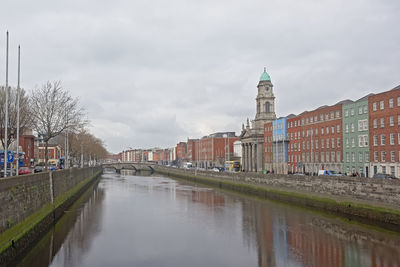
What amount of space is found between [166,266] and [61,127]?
2961 centimetres

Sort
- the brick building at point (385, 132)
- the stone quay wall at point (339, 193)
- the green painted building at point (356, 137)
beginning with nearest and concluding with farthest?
the stone quay wall at point (339, 193) < the brick building at point (385, 132) < the green painted building at point (356, 137)

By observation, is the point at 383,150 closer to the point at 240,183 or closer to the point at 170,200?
the point at 240,183

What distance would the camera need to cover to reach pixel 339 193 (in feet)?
121

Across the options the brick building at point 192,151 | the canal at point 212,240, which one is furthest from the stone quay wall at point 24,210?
the brick building at point 192,151

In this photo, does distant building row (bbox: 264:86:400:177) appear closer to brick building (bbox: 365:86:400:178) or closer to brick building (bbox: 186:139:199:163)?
brick building (bbox: 365:86:400:178)

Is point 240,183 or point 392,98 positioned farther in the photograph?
point 240,183

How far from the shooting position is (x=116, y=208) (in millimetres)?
43531

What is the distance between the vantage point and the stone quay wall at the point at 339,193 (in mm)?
29391

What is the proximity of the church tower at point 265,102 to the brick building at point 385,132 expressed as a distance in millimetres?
44223

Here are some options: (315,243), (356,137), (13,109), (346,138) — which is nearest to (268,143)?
(346,138)

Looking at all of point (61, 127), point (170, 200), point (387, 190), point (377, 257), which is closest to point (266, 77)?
point (170, 200)

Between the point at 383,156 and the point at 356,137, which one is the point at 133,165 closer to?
the point at 356,137

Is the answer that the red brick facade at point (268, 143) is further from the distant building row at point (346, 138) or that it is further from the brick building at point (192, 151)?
the brick building at point (192, 151)

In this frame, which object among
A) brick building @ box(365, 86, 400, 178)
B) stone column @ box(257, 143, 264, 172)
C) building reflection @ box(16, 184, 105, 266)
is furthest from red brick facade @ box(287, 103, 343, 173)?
building reflection @ box(16, 184, 105, 266)
